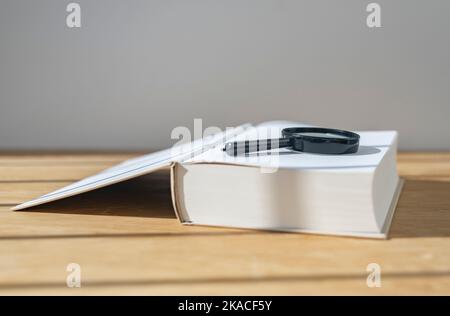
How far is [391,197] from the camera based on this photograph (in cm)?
100

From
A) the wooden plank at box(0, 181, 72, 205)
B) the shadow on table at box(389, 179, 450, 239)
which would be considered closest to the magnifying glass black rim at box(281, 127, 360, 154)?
the shadow on table at box(389, 179, 450, 239)

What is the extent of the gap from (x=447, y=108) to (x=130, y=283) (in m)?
1.36

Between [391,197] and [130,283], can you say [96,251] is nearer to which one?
[130,283]

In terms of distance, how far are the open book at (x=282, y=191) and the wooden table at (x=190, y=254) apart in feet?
0.06

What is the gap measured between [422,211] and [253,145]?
32cm

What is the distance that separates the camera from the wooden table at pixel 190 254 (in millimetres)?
641

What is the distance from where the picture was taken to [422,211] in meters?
0.96

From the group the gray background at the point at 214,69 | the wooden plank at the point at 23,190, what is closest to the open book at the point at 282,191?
the wooden plank at the point at 23,190

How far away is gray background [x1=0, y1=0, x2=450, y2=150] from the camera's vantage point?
5.56ft

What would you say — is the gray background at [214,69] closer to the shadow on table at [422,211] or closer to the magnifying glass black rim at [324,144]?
the shadow on table at [422,211]

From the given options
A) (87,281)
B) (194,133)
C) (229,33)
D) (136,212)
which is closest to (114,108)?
(194,133)

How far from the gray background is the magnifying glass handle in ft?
2.70

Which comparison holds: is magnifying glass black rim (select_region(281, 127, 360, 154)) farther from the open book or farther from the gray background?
the gray background
